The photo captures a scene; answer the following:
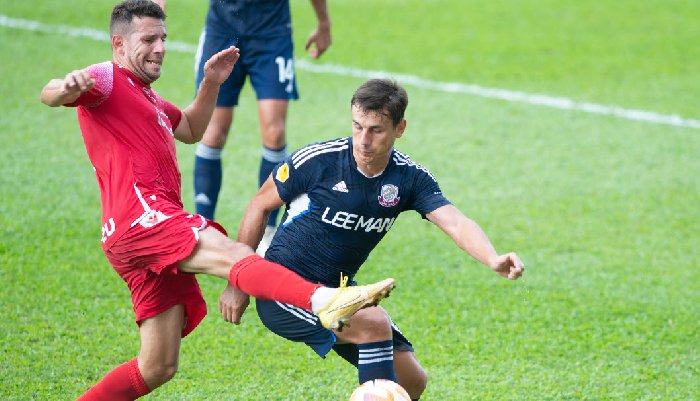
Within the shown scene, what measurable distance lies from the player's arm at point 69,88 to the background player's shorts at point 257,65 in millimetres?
3412

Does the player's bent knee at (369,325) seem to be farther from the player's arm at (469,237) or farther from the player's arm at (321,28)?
the player's arm at (321,28)

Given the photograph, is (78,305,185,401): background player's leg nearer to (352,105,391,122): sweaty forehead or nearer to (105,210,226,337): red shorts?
(105,210,226,337): red shorts

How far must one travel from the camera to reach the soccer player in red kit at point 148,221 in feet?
14.5

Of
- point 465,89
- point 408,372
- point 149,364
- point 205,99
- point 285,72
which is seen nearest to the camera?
point 149,364

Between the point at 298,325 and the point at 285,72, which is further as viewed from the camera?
the point at 285,72

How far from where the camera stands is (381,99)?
4.65 meters

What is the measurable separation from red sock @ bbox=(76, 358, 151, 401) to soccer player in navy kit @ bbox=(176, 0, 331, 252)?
2917 millimetres

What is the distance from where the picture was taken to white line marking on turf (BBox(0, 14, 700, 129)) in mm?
11047

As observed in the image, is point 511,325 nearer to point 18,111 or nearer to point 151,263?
point 151,263

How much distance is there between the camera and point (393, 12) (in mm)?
14930

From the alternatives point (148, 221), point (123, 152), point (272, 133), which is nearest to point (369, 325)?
point (148, 221)

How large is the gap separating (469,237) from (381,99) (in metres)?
0.69

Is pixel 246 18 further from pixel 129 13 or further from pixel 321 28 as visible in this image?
pixel 129 13

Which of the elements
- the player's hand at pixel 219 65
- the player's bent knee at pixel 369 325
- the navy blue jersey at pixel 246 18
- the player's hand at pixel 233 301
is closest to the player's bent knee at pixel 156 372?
the player's hand at pixel 233 301
